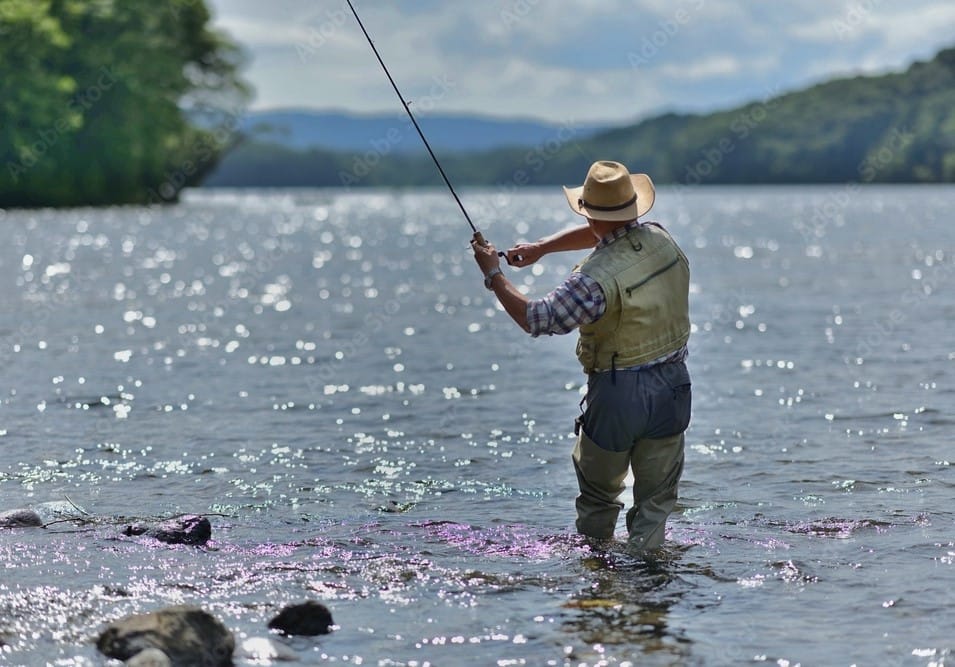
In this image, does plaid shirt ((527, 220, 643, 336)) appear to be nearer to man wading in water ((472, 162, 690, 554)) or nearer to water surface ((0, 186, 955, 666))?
man wading in water ((472, 162, 690, 554))

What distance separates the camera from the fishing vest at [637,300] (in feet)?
28.3

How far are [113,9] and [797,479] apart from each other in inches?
3382

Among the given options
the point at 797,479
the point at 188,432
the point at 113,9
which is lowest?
the point at 188,432

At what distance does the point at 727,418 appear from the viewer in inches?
646

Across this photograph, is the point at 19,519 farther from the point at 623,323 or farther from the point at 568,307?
the point at 623,323

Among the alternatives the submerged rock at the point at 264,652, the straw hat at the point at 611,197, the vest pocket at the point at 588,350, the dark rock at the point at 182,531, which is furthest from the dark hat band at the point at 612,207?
the dark rock at the point at 182,531

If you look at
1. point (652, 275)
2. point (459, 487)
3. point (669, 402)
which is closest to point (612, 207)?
point (652, 275)

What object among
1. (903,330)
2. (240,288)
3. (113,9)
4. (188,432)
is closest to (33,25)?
(113,9)

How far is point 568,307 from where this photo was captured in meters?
8.39

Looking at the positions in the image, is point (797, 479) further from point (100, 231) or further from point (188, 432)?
point (100, 231)

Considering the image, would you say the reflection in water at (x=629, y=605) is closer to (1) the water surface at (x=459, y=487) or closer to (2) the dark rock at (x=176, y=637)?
(1) the water surface at (x=459, y=487)

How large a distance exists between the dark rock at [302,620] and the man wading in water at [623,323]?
2.05 metres

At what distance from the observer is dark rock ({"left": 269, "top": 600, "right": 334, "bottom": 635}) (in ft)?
25.8

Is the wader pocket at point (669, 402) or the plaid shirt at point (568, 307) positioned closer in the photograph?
the plaid shirt at point (568, 307)
